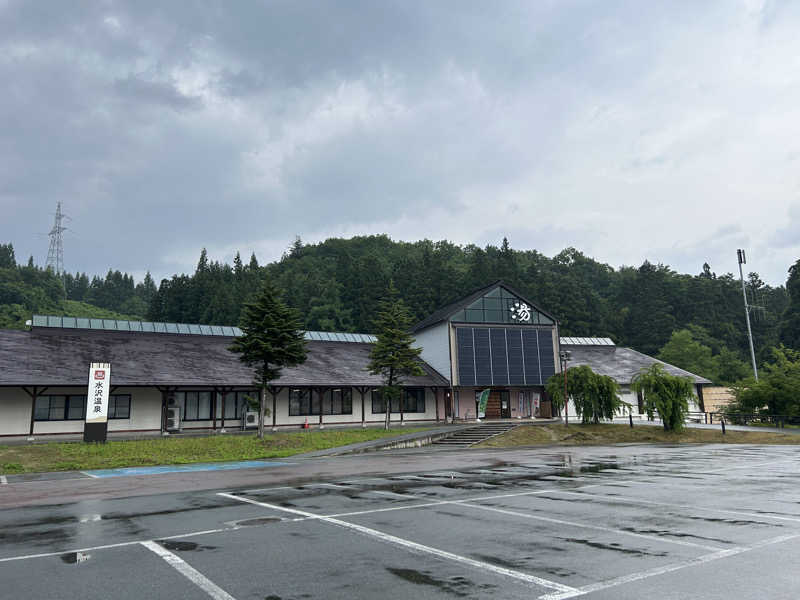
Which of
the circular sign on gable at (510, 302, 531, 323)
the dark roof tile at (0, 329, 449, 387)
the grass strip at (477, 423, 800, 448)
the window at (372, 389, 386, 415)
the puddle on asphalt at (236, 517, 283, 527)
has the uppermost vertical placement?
the circular sign on gable at (510, 302, 531, 323)

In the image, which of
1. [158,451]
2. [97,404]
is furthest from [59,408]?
[158,451]

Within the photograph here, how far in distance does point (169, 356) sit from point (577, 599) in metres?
34.2

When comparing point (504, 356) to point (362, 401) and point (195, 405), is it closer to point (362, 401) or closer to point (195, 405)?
point (362, 401)

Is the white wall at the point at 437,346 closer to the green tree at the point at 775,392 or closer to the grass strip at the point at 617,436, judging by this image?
the grass strip at the point at 617,436

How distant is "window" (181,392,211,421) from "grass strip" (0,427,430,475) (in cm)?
489

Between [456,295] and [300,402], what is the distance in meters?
49.9

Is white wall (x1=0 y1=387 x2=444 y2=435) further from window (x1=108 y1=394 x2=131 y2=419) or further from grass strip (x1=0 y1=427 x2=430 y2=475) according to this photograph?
grass strip (x1=0 y1=427 x2=430 y2=475)

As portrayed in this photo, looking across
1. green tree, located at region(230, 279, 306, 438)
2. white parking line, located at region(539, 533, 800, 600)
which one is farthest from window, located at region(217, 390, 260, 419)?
white parking line, located at region(539, 533, 800, 600)

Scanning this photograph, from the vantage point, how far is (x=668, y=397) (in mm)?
33594

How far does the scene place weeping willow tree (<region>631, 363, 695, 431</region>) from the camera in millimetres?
33562

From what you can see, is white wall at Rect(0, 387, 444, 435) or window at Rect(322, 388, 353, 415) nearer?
A: white wall at Rect(0, 387, 444, 435)

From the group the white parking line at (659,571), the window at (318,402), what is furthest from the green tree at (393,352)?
the white parking line at (659,571)

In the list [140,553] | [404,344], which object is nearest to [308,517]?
[140,553]

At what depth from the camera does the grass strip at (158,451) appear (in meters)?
21.1
